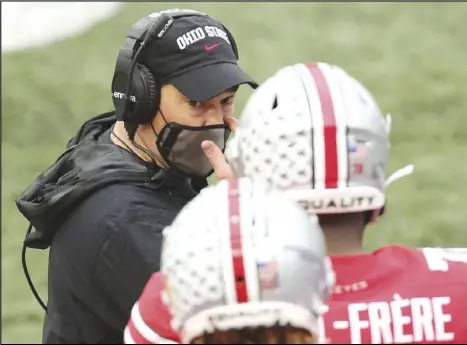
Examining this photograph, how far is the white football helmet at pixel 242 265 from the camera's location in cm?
115

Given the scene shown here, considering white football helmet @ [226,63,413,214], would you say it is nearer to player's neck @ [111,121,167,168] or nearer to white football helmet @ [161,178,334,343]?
white football helmet @ [161,178,334,343]

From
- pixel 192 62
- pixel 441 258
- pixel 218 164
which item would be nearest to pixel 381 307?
pixel 441 258

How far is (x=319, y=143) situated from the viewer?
132 centimetres

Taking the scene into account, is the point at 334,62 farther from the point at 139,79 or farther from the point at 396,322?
the point at 396,322

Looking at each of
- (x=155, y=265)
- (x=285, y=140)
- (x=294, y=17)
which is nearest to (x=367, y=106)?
(x=285, y=140)

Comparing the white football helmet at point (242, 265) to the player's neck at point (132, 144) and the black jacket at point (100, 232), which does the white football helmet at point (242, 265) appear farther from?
the player's neck at point (132, 144)

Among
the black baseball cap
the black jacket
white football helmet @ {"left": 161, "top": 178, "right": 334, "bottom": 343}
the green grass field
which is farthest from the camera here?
the green grass field

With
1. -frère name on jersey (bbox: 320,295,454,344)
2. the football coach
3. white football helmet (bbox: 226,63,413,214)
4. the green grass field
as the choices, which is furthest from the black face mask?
the green grass field

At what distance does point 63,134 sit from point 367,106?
4.94 metres

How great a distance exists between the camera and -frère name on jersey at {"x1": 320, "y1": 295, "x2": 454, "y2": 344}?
1.36 metres

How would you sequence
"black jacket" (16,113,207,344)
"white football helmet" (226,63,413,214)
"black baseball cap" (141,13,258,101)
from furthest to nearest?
"black baseball cap" (141,13,258,101) < "black jacket" (16,113,207,344) < "white football helmet" (226,63,413,214)

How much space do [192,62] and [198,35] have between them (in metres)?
0.07

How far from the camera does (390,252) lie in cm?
142

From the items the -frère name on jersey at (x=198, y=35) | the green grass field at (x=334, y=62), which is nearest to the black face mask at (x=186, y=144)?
the -frère name on jersey at (x=198, y=35)
